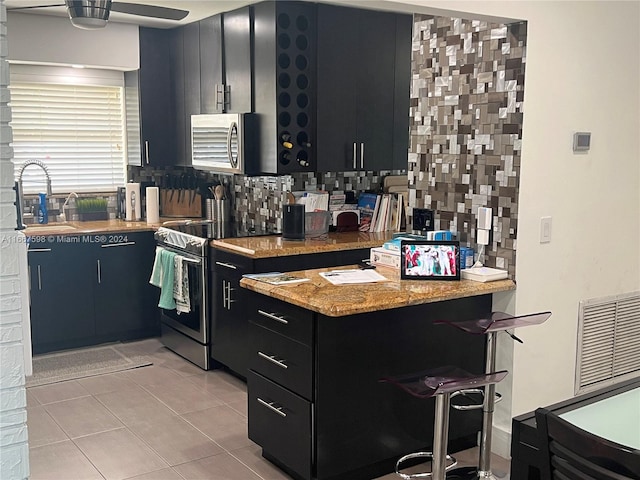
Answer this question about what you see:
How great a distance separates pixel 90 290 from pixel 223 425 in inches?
74.6

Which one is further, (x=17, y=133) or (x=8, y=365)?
(x=17, y=133)

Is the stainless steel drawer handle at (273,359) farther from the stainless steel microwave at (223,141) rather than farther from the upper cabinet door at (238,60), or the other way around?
the upper cabinet door at (238,60)

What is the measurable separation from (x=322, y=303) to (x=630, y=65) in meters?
2.20

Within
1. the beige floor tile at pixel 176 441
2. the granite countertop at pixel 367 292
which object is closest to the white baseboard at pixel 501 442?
the granite countertop at pixel 367 292

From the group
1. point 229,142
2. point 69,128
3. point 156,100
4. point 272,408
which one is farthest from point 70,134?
point 272,408

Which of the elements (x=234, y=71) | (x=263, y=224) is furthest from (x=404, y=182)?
(x=234, y=71)

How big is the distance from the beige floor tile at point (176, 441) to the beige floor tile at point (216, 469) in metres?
0.06

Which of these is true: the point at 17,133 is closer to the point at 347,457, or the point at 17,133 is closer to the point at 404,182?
the point at 404,182

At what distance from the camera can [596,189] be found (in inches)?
147

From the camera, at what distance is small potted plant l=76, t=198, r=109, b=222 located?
5.65 meters

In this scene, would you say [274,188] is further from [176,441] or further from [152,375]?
[176,441]

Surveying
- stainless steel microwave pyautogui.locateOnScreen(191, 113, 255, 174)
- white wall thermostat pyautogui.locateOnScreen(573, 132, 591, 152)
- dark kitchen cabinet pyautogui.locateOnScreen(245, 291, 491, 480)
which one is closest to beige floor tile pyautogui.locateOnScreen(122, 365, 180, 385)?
dark kitchen cabinet pyautogui.locateOnScreen(245, 291, 491, 480)

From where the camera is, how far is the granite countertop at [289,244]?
14.1 feet

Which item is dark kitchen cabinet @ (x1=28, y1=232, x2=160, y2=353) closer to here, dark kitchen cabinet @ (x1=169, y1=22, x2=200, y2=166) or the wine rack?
dark kitchen cabinet @ (x1=169, y1=22, x2=200, y2=166)
